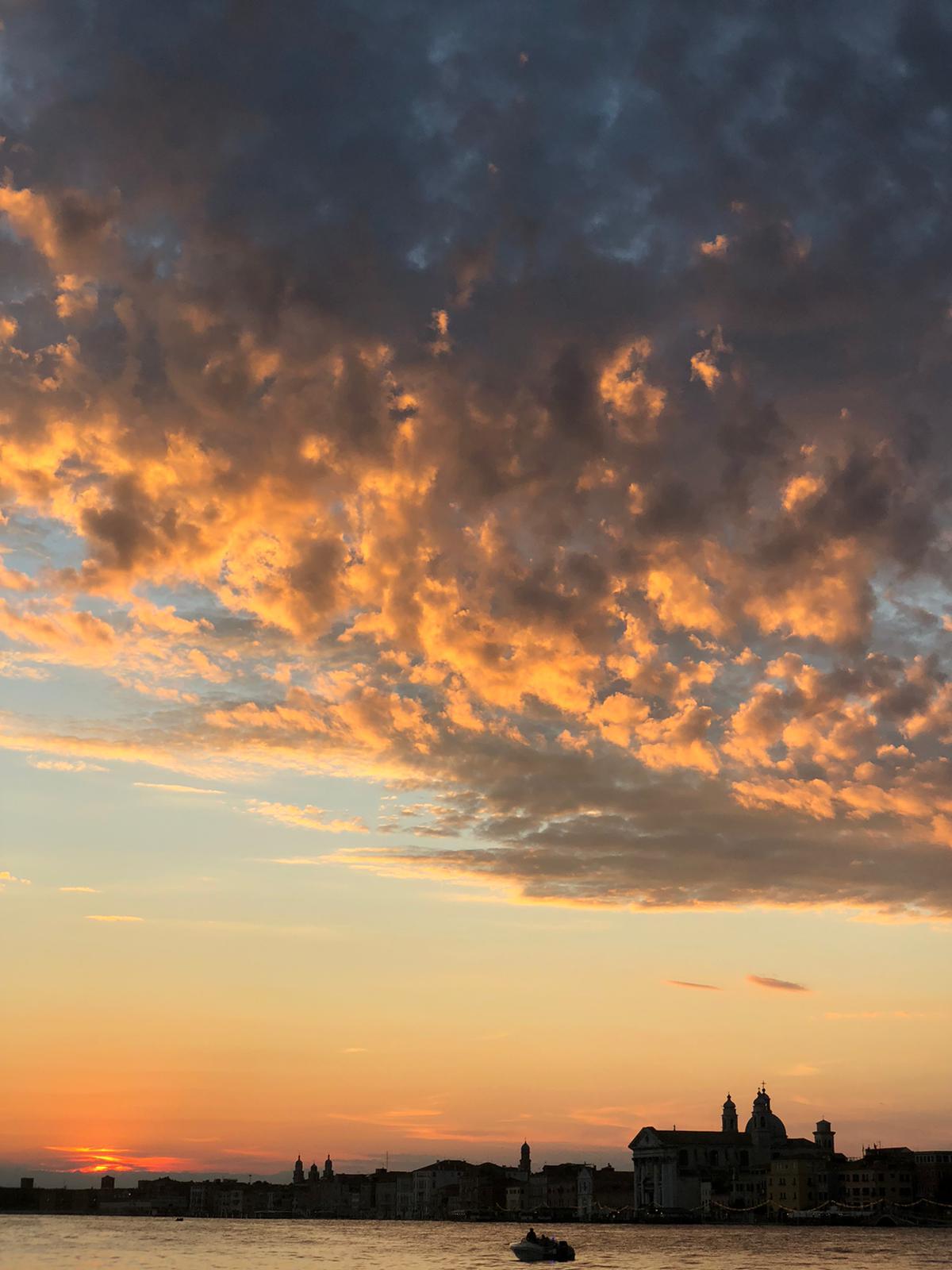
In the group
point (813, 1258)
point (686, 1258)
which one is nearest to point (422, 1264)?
point (686, 1258)

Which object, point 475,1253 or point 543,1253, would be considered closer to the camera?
point 543,1253

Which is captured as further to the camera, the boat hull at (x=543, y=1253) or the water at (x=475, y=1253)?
the boat hull at (x=543, y=1253)

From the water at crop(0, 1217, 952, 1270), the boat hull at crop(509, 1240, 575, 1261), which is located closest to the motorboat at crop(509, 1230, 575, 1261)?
the boat hull at crop(509, 1240, 575, 1261)

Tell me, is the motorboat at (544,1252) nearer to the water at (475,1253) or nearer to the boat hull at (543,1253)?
the boat hull at (543,1253)

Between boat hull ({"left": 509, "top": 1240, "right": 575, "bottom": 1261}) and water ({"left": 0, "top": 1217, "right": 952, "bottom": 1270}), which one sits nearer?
water ({"left": 0, "top": 1217, "right": 952, "bottom": 1270})

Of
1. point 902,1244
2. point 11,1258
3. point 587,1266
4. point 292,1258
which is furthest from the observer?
point 902,1244

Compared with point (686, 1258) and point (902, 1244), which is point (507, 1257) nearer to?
point (686, 1258)

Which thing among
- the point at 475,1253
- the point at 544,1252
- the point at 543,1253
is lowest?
the point at 475,1253

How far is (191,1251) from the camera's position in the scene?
162 m

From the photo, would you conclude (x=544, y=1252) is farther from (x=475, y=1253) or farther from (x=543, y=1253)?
(x=475, y=1253)

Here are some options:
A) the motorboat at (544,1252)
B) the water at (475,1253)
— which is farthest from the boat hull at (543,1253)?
the water at (475,1253)

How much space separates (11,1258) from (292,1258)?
1128 inches

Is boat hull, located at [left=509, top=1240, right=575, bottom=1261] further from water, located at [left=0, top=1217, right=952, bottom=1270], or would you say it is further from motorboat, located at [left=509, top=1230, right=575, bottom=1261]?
water, located at [left=0, top=1217, right=952, bottom=1270]

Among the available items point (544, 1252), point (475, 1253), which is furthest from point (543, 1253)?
point (475, 1253)
